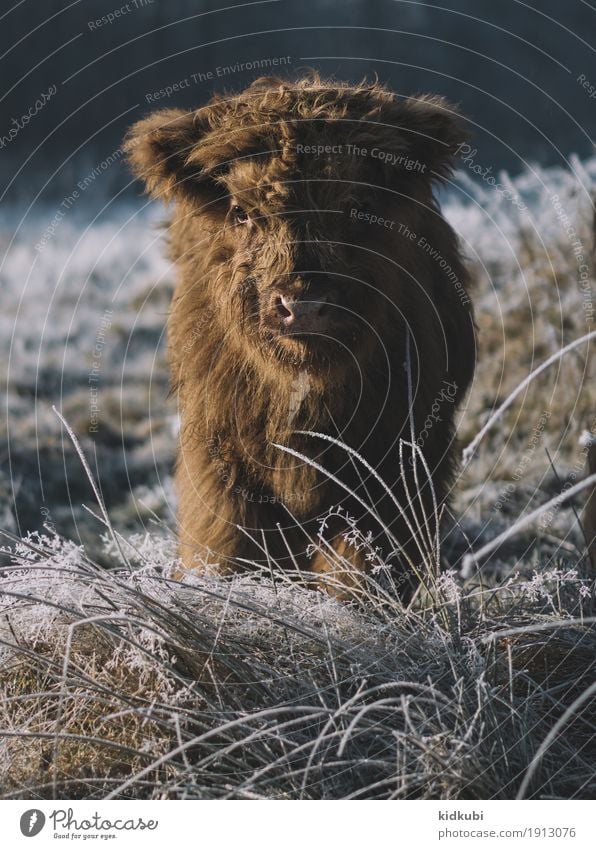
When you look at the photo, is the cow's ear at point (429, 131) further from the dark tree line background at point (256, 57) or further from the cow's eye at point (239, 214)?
the dark tree line background at point (256, 57)

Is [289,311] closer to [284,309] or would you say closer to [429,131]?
[284,309]

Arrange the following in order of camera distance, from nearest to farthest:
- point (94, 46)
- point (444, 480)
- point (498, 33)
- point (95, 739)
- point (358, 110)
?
point (95, 739), point (358, 110), point (444, 480), point (94, 46), point (498, 33)

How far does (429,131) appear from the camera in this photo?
15.8 ft

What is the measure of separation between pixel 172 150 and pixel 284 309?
3.61 feet

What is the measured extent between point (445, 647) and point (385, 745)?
1.42 feet

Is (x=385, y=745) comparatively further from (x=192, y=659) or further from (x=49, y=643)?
(x=49, y=643)

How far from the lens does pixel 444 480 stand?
5293 mm

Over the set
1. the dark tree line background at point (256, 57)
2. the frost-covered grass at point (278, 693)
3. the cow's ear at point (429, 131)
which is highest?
the dark tree line background at point (256, 57)

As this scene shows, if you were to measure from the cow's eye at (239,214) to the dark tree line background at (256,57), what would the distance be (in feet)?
10.4

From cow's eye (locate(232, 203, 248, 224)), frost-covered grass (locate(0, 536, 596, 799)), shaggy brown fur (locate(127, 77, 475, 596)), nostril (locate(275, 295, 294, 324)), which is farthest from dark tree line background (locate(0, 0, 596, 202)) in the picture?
frost-covered grass (locate(0, 536, 596, 799))

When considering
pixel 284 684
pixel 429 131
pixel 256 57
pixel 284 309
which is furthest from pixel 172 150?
pixel 256 57

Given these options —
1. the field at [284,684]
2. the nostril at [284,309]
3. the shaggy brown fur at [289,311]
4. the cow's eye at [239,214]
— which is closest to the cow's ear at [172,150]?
the shaggy brown fur at [289,311]

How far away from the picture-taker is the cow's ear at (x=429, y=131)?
480 cm

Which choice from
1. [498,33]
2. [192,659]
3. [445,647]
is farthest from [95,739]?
[498,33]
